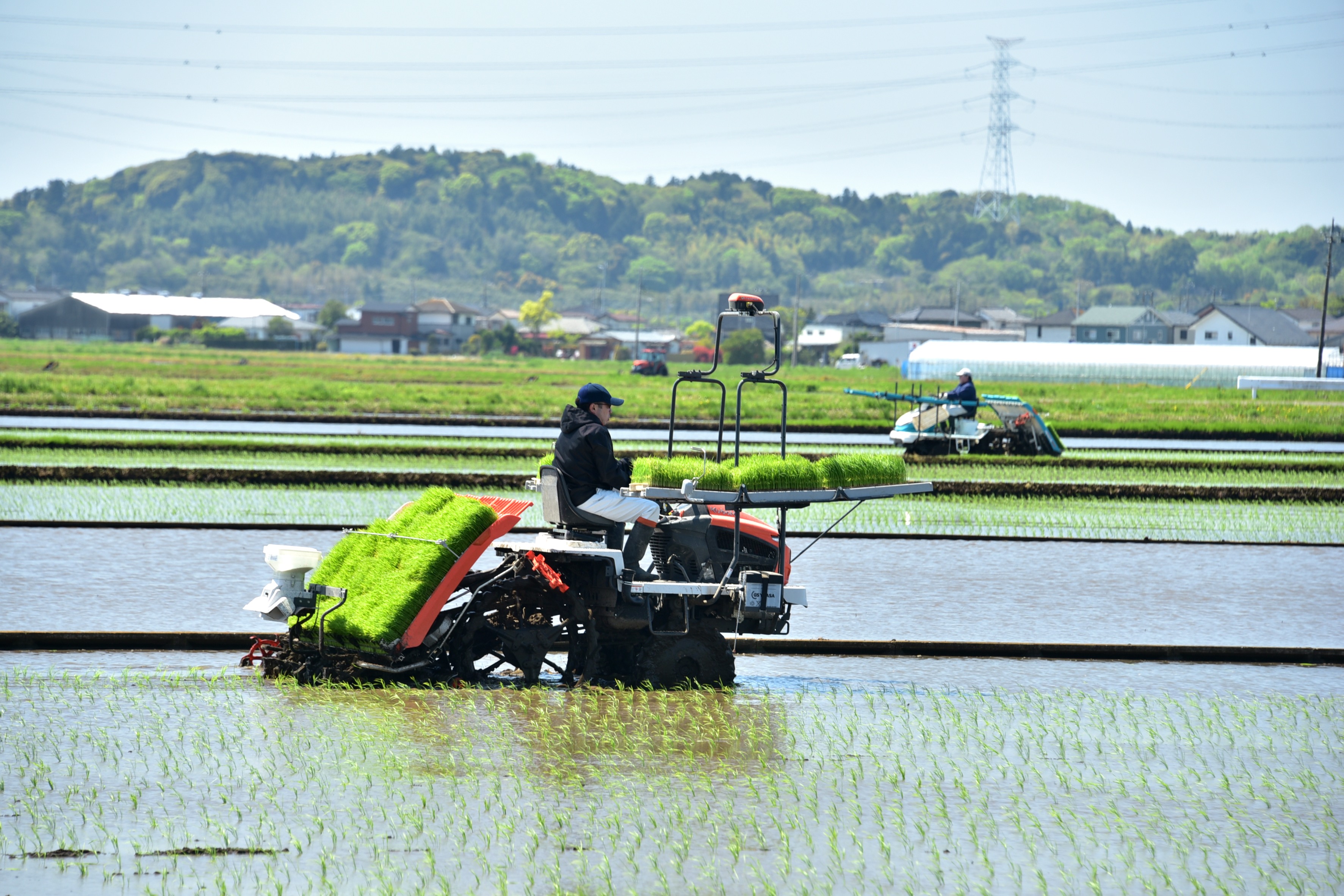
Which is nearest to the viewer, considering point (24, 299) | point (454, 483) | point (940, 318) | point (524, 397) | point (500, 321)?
point (454, 483)

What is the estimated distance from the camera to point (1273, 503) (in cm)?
2225

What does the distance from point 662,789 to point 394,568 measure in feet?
9.29

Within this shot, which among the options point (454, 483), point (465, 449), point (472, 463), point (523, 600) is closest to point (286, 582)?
point (523, 600)

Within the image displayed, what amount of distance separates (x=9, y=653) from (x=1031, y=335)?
5233 inches

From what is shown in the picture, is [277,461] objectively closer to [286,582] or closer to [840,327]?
[286,582]

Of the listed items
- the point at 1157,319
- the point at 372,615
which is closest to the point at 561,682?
the point at 372,615

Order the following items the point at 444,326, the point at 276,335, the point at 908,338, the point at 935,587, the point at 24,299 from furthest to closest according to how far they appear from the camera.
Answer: the point at 24,299
the point at 444,326
the point at 908,338
the point at 276,335
the point at 935,587

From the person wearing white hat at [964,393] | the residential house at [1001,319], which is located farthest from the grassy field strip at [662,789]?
the residential house at [1001,319]

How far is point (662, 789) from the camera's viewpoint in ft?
23.2

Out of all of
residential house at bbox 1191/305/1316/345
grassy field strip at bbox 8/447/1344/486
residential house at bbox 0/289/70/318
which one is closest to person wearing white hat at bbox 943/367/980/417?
grassy field strip at bbox 8/447/1344/486

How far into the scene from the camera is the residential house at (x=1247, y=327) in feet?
382

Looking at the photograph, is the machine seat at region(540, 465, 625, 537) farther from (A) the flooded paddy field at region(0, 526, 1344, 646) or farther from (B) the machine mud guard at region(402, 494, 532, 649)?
(A) the flooded paddy field at region(0, 526, 1344, 646)

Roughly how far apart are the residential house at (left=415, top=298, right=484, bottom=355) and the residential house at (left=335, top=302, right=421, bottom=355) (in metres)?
1.41

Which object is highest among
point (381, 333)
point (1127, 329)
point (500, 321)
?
point (1127, 329)
